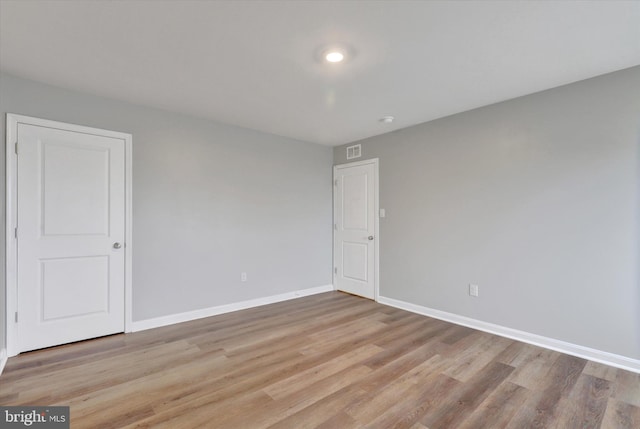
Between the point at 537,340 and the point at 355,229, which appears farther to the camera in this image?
the point at 355,229

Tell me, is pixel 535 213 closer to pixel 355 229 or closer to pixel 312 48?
pixel 355 229

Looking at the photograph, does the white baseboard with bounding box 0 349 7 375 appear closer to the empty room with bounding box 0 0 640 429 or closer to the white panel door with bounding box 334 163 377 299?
the empty room with bounding box 0 0 640 429

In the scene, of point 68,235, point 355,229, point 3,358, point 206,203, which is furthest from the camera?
point 355,229

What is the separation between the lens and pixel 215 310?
374 centimetres

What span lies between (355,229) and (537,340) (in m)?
2.60

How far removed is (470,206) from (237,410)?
3010 mm

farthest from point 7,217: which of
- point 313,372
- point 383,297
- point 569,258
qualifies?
point 569,258

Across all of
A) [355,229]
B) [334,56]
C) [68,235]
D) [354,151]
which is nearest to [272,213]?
[355,229]

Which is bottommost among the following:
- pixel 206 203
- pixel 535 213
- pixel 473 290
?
pixel 473 290

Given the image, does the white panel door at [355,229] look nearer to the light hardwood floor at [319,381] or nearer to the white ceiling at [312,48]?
the light hardwood floor at [319,381]

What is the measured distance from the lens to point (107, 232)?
3.04 m

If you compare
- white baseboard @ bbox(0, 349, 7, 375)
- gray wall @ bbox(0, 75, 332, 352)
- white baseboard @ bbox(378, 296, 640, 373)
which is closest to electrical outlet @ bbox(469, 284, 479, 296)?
white baseboard @ bbox(378, 296, 640, 373)

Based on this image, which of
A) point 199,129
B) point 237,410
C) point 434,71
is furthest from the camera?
point 199,129

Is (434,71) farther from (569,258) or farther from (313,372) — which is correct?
(313,372)
